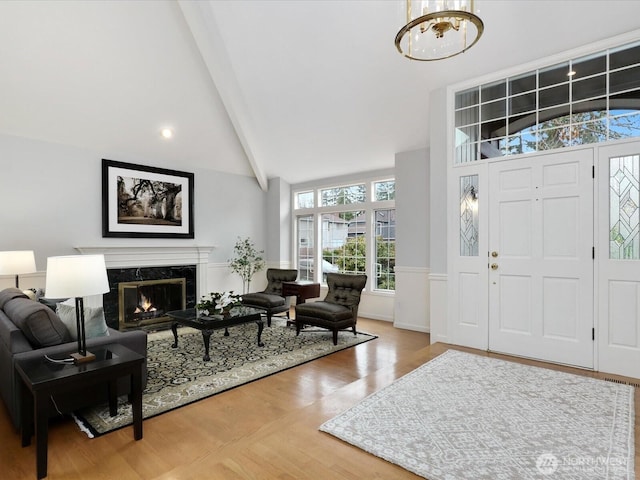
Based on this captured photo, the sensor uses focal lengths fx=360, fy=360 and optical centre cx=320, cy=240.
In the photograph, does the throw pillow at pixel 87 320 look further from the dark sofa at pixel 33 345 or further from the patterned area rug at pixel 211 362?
the patterned area rug at pixel 211 362

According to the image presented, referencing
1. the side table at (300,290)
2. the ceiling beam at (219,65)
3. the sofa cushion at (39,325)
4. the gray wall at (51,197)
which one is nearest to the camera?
the sofa cushion at (39,325)

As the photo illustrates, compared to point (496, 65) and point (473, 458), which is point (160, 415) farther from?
point (496, 65)

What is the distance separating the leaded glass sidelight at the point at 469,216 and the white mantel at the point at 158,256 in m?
4.41

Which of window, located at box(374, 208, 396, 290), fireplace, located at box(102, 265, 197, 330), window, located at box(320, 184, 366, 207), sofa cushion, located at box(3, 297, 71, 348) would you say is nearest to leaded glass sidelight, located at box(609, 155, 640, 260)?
window, located at box(374, 208, 396, 290)

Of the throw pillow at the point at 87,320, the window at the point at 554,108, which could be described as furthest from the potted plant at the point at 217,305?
the window at the point at 554,108

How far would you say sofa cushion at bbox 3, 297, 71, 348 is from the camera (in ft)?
8.52

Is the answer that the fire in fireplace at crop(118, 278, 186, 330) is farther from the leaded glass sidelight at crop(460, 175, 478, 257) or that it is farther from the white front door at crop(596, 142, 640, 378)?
the white front door at crop(596, 142, 640, 378)

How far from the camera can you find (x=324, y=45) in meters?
4.37

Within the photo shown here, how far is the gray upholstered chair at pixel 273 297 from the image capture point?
5.80 meters

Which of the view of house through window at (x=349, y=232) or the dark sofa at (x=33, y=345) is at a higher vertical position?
the view of house through window at (x=349, y=232)

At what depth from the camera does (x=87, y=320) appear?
2.92 metres

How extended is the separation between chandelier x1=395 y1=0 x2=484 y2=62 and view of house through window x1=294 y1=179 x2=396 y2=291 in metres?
3.80

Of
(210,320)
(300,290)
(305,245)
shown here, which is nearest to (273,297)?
(300,290)

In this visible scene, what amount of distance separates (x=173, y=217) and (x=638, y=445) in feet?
20.7
